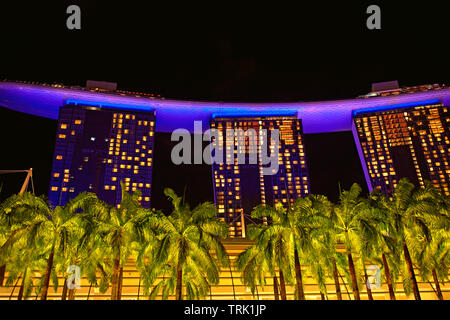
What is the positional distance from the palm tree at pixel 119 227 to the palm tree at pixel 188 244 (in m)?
1.09

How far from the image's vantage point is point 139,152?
483ft

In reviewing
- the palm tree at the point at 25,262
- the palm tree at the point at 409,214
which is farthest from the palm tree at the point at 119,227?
the palm tree at the point at 409,214

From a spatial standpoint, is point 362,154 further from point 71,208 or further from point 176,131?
point 71,208

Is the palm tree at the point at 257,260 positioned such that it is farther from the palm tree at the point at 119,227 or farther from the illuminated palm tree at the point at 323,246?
the palm tree at the point at 119,227

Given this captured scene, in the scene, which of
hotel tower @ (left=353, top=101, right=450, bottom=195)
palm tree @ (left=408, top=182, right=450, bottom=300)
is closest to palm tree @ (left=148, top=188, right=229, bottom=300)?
palm tree @ (left=408, top=182, right=450, bottom=300)

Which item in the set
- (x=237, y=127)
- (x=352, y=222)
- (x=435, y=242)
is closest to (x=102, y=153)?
(x=237, y=127)

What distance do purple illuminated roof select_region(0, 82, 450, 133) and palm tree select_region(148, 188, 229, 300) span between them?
394 ft

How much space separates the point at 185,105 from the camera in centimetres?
15238

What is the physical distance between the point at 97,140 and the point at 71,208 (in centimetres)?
11273

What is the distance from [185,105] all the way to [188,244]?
12291 cm

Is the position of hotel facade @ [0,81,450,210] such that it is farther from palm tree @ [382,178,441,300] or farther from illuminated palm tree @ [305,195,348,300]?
palm tree @ [382,178,441,300]

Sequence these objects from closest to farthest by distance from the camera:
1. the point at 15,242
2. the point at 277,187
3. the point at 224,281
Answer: the point at 15,242
the point at 224,281
the point at 277,187
